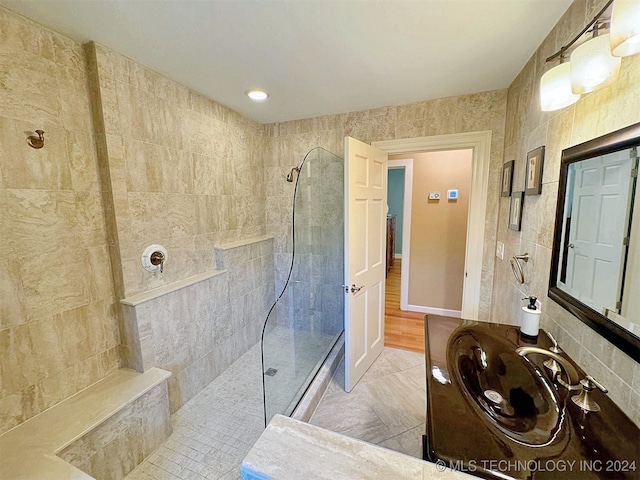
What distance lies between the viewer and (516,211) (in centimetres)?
171

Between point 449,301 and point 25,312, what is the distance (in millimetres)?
3933

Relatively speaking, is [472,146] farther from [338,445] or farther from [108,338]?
[108,338]

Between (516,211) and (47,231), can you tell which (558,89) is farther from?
(47,231)

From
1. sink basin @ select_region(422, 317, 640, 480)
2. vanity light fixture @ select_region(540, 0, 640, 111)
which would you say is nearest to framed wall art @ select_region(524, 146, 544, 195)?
vanity light fixture @ select_region(540, 0, 640, 111)

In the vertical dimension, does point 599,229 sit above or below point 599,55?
below

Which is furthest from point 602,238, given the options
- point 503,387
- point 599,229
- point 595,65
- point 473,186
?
Result: point 473,186

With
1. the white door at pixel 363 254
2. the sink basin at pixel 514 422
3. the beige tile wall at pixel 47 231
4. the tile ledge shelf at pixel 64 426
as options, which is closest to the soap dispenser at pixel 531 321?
the sink basin at pixel 514 422

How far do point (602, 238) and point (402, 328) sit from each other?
8.56 feet

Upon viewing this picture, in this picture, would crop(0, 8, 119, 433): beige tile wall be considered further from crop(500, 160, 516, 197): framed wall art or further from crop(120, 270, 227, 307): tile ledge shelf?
crop(500, 160, 516, 197): framed wall art

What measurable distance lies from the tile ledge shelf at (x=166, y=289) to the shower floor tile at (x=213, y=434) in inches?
36.2

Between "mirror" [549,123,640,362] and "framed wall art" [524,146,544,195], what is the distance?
0.23 m

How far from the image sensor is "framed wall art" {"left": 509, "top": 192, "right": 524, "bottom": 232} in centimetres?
166

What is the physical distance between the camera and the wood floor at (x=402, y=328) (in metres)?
2.93

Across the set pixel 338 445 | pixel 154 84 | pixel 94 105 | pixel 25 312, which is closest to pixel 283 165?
pixel 154 84
